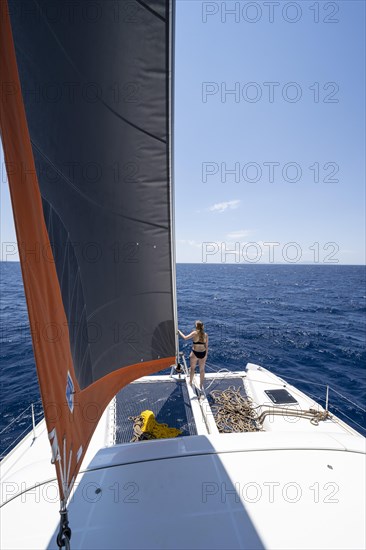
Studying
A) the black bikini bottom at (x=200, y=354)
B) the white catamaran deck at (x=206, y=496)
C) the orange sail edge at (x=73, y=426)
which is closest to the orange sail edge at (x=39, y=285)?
the orange sail edge at (x=73, y=426)

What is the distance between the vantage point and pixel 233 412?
6.08 m

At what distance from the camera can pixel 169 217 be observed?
10.6 ft

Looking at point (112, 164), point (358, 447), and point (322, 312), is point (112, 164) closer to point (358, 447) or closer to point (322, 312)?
point (358, 447)

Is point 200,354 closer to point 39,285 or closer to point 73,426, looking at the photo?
point 73,426

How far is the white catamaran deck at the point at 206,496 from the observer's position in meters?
1.94

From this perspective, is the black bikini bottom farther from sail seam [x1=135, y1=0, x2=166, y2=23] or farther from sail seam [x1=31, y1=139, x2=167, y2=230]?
sail seam [x1=135, y1=0, x2=166, y2=23]

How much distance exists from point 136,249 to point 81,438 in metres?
2.13

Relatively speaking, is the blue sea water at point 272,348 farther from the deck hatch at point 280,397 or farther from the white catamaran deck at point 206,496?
the white catamaran deck at point 206,496

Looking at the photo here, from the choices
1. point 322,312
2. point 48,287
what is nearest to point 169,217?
point 48,287

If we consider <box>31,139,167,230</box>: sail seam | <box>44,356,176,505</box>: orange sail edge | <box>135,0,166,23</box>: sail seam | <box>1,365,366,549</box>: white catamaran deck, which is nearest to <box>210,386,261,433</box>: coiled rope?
<box>1,365,366,549</box>: white catamaran deck

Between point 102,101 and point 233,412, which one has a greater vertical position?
point 102,101

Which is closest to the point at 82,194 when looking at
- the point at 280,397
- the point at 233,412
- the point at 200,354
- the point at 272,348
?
the point at 200,354

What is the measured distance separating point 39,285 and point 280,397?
704cm

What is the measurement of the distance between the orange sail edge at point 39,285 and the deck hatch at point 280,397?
19.3 feet
